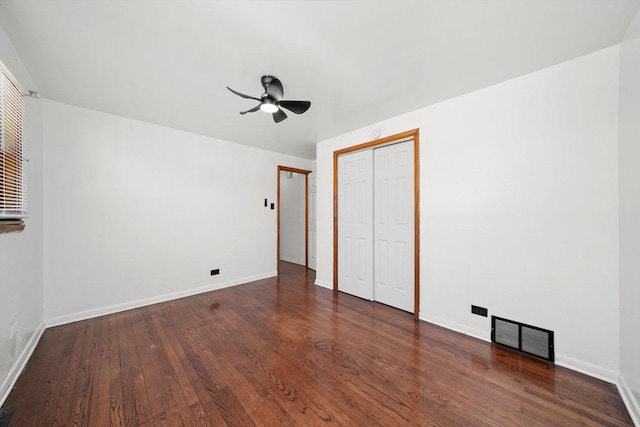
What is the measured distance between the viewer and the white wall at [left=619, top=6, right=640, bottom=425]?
1479mm

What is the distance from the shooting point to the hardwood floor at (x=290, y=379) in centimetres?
145

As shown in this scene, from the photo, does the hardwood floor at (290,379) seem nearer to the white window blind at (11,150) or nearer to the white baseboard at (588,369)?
the white baseboard at (588,369)

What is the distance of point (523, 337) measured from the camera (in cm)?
209

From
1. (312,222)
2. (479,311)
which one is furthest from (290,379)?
(312,222)

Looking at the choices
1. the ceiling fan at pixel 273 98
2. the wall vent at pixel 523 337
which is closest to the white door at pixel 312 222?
the ceiling fan at pixel 273 98

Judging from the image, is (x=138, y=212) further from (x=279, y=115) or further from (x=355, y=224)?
(x=355, y=224)

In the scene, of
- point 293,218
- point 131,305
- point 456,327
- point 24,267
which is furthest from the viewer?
point 293,218

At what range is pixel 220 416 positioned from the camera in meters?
1.45

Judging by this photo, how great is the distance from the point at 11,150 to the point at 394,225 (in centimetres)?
360

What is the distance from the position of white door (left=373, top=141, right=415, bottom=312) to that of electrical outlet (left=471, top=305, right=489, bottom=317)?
671 mm

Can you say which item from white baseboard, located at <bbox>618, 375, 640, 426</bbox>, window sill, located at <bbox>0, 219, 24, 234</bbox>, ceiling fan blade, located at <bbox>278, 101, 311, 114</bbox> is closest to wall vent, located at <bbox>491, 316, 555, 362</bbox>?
white baseboard, located at <bbox>618, 375, 640, 426</bbox>

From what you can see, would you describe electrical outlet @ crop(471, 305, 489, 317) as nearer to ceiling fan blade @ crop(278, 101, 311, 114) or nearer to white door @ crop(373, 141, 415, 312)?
white door @ crop(373, 141, 415, 312)

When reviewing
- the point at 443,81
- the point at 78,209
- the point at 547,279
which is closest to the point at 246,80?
the point at 443,81

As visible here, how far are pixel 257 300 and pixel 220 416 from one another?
1930 millimetres
